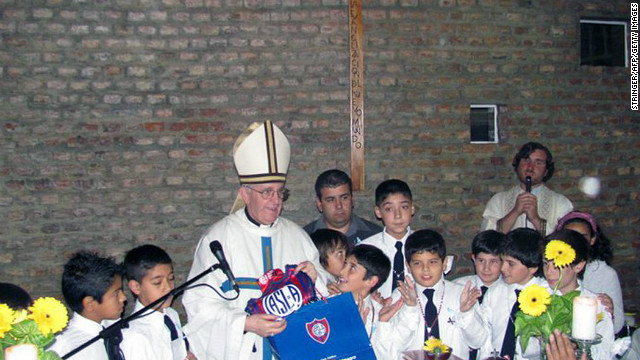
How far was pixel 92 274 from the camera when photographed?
132 inches

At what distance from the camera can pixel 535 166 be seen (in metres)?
5.29

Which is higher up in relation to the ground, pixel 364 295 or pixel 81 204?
pixel 81 204

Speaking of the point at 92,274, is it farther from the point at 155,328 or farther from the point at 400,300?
the point at 400,300

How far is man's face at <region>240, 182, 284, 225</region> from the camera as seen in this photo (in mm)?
3709

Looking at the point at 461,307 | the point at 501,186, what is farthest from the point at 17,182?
the point at 501,186

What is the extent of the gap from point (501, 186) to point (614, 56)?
1759mm

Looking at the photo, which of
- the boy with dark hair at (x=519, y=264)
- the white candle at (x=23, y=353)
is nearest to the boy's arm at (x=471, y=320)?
the boy with dark hair at (x=519, y=264)

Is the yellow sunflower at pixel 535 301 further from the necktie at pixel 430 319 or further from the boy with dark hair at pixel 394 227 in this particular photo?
the boy with dark hair at pixel 394 227

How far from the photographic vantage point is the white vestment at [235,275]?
3.43 meters

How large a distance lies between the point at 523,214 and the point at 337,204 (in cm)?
161

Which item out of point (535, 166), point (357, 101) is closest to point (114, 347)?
point (357, 101)

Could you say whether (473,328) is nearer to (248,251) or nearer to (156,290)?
(248,251)

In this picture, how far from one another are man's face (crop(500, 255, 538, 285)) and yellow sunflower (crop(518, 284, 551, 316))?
4.21 ft

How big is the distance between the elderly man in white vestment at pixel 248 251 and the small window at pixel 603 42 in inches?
146
